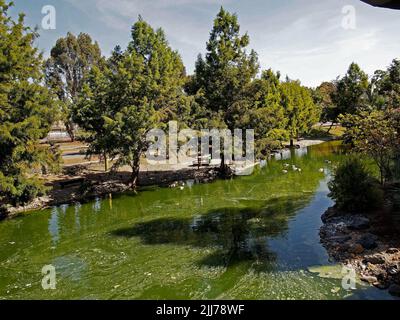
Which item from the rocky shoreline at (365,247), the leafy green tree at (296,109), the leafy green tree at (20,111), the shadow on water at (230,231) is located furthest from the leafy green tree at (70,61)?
the rocky shoreline at (365,247)

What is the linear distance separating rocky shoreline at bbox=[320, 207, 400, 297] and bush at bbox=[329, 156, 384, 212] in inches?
24.1

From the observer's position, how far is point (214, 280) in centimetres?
1117

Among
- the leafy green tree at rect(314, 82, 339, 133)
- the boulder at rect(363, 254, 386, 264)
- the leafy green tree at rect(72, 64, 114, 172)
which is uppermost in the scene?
the leafy green tree at rect(314, 82, 339, 133)

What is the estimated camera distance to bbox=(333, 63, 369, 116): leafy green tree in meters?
57.5

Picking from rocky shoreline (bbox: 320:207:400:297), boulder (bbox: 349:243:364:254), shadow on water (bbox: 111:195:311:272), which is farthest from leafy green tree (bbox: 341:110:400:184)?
boulder (bbox: 349:243:364:254)

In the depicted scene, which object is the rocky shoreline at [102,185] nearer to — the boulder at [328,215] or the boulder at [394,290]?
the boulder at [328,215]

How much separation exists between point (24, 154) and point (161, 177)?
41.8 ft

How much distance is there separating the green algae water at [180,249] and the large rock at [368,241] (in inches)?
56.1

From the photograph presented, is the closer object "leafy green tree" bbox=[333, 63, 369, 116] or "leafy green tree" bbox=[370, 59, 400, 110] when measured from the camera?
"leafy green tree" bbox=[370, 59, 400, 110]

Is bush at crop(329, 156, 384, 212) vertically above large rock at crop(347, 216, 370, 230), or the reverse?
bush at crop(329, 156, 384, 212)

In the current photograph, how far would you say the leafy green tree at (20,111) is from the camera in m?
18.9

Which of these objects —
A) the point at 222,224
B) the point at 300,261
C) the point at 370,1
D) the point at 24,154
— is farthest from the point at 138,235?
the point at 370,1

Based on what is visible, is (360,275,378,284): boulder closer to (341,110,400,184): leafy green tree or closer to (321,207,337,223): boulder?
(321,207,337,223): boulder
